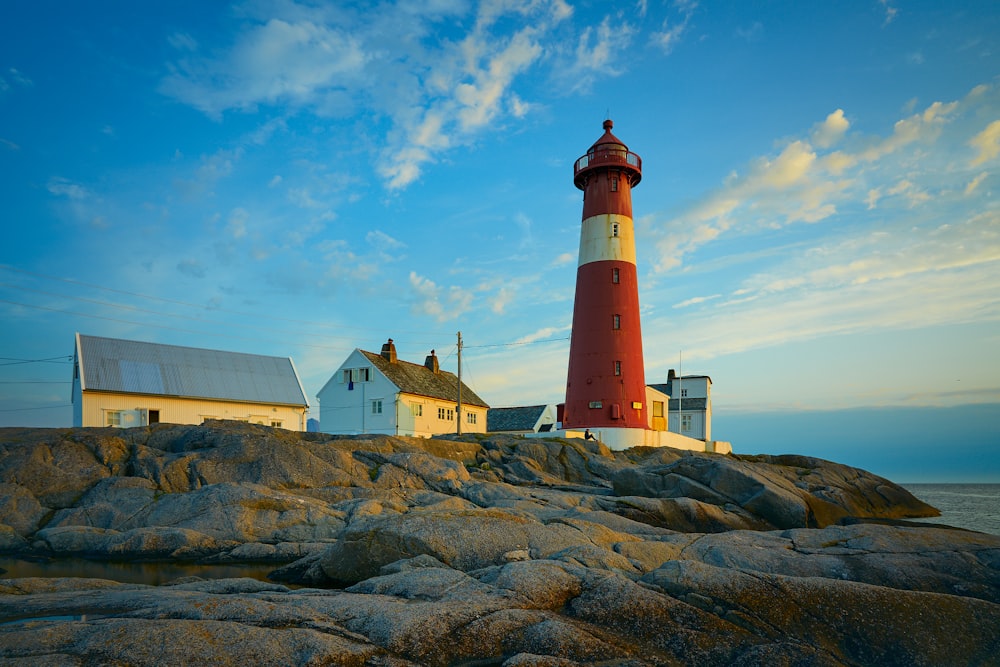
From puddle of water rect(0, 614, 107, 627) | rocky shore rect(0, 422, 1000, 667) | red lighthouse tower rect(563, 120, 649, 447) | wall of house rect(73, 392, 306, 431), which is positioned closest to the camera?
rocky shore rect(0, 422, 1000, 667)

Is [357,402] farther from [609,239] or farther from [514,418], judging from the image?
[609,239]

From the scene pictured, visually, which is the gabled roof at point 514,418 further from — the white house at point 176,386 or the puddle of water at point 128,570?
the puddle of water at point 128,570

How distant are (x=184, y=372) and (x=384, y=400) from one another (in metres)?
13.1

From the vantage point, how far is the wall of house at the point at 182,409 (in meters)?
35.8

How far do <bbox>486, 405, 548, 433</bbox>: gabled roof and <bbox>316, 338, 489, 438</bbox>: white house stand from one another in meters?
7.96

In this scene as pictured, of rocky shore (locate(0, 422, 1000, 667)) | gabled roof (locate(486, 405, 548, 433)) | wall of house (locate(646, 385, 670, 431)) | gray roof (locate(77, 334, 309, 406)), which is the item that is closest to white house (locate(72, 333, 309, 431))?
gray roof (locate(77, 334, 309, 406))

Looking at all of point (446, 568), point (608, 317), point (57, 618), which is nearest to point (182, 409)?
point (608, 317)

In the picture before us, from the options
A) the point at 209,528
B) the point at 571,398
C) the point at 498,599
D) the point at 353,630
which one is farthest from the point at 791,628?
the point at 571,398

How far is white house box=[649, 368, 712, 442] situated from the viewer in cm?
6003

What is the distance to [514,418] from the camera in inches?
2376

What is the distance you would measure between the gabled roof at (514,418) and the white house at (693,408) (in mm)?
12139

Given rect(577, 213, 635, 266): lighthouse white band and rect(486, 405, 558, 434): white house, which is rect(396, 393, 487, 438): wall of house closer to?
rect(486, 405, 558, 434): white house

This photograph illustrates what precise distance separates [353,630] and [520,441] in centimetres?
2709

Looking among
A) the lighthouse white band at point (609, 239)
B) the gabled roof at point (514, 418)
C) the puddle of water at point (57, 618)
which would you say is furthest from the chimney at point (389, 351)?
the puddle of water at point (57, 618)
